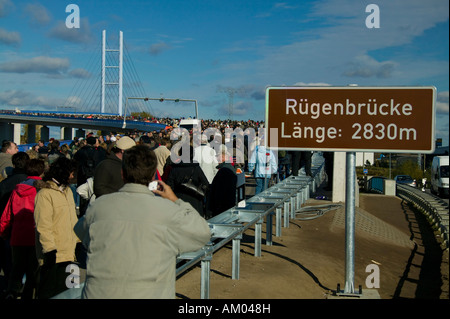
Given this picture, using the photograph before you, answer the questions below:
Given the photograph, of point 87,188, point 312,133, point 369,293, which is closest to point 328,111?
point 312,133

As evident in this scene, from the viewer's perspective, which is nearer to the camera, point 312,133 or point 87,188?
point 312,133

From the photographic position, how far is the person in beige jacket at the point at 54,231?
5.77m

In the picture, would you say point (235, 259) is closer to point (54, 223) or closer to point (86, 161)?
point (54, 223)

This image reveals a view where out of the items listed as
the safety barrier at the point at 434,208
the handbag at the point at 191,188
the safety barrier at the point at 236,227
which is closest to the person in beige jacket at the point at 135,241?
the safety barrier at the point at 236,227

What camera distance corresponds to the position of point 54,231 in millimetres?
6016

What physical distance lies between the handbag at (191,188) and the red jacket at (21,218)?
2209 millimetres

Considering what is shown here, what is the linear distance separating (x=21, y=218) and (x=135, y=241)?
394cm

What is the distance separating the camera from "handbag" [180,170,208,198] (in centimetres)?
845

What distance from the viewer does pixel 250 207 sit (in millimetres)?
9875

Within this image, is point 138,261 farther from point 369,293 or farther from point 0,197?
point 0,197

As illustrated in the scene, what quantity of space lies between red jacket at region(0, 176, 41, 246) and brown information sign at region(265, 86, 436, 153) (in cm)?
292

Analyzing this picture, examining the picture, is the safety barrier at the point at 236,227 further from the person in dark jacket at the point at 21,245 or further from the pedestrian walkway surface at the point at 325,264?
the person in dark jacket at the point at 21,245

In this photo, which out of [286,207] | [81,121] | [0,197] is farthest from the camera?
[81,121]
